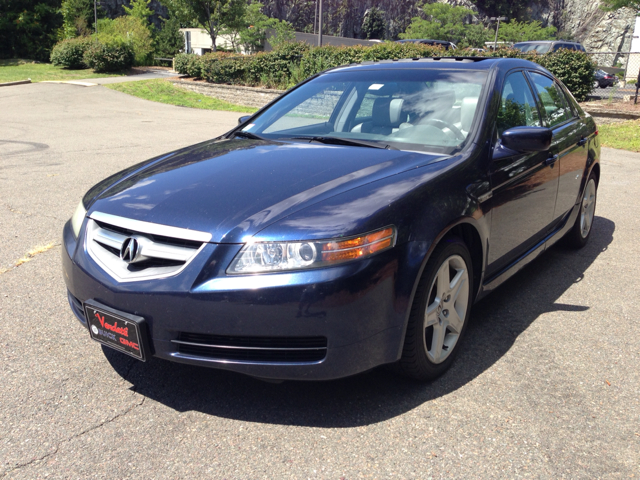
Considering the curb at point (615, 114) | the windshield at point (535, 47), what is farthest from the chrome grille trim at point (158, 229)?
the windshield at point (535, 47)

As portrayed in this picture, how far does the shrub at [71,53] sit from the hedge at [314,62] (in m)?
11.5

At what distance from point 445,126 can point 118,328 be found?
2.16m

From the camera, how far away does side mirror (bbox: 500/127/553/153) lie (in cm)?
325

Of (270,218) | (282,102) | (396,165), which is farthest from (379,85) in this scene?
(270,218)

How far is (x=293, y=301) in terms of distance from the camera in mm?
2270

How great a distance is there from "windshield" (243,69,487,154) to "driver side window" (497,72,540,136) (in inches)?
8.2

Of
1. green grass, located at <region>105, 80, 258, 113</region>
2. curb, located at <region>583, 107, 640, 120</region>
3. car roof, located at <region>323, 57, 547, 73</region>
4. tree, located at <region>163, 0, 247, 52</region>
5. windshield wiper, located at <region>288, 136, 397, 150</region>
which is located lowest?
green grass, located at <region>105, 80, 258, 113</region>

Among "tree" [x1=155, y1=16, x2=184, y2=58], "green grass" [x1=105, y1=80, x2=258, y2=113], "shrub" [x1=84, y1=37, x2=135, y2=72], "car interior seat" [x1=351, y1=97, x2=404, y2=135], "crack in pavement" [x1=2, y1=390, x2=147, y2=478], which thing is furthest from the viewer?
"tree" [x1=155, y1=16, x2=184, y2=58]

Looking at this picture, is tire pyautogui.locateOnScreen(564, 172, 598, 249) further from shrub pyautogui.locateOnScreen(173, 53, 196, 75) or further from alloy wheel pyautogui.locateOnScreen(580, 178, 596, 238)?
shrub pyautogui.locateOnScreen(173, 53, 196, 75)

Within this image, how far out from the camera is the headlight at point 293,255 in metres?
2.31

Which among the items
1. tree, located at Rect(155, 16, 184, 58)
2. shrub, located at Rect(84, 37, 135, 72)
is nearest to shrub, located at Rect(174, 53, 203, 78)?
shrub, located at Rect(84, 37, 135, 72)

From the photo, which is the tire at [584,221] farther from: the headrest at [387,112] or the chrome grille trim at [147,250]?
the chrome grille trim at [147,250]

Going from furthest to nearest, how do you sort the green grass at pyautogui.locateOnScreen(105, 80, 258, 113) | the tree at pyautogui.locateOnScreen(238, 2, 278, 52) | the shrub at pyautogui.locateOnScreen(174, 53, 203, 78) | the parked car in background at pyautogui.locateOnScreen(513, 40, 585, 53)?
the tree at pyautogui.locateOnScreen(238, 2, 278, 52)
the shrub at pyautogui.locateOnScreen(174, 53, 203, 78)
the parked car in background at pyautogui.locateOnScreen(513, 40, 585, 53)
the green grass at pyautogui.locateOnScreen(105, 80, 258, 113)

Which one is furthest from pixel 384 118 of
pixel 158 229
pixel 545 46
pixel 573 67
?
pixel 545 46
